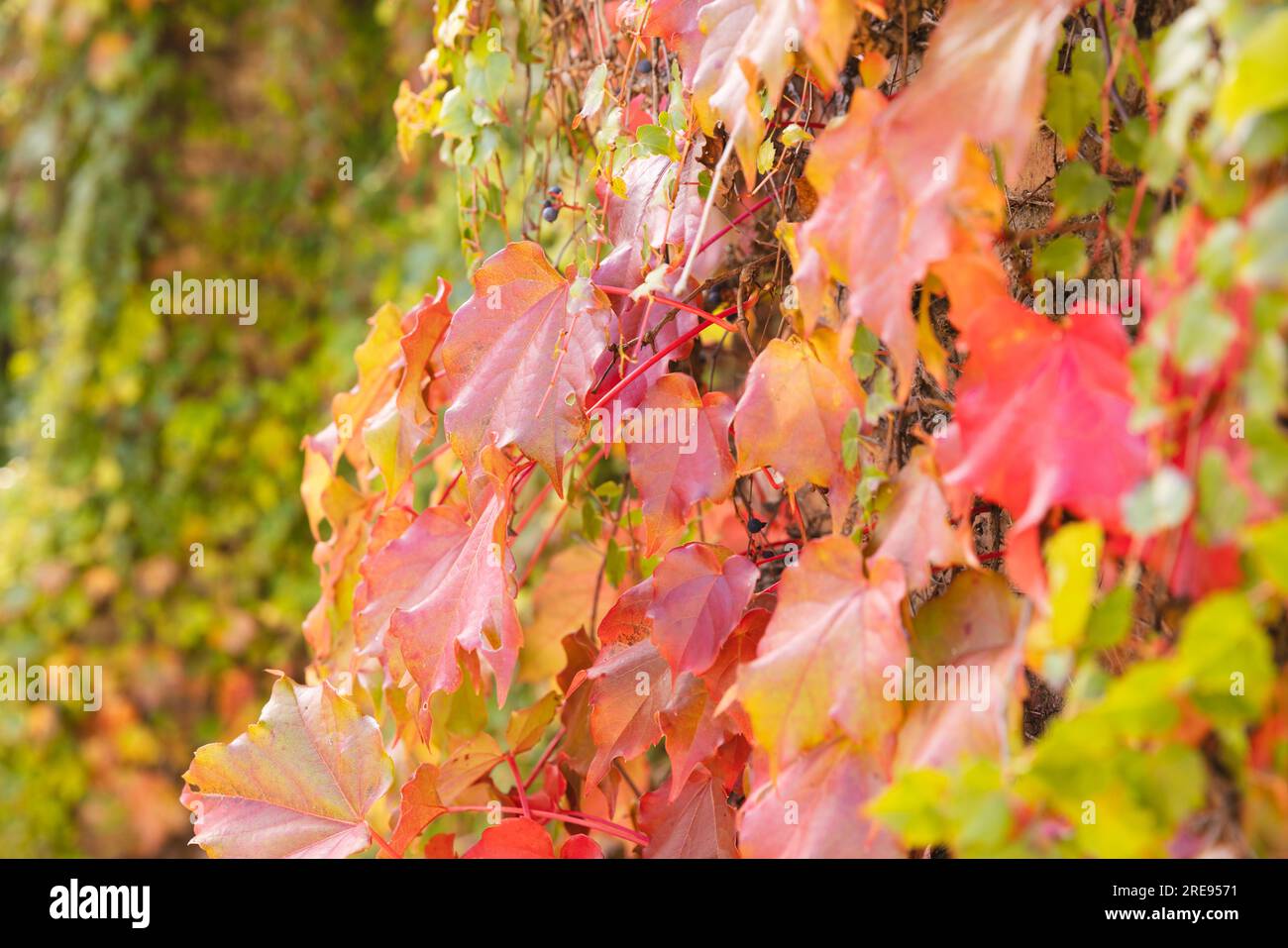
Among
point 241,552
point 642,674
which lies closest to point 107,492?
point 241,552

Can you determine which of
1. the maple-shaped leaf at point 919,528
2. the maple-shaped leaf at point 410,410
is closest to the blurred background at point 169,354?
the maple-shaped leaf at point 410,410

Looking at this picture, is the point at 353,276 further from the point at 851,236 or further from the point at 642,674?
the point at 851,236

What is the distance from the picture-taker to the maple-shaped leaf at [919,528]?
0.72 m

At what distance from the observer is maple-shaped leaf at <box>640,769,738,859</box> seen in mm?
997

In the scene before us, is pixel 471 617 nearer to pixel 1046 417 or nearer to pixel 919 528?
pixel 919 528

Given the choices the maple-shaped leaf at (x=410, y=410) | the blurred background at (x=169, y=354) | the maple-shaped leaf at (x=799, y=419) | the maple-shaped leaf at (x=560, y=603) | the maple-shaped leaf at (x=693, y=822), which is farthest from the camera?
the blurred background at (x=169, y=354)

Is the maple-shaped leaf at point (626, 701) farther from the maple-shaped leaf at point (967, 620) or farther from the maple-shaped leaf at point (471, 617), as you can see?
the maple-shaped leaf at point (967, 620)

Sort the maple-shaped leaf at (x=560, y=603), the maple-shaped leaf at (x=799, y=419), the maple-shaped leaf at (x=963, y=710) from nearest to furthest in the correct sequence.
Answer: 1. the maple-shaped leaf at (x=963, y=710)
2. the maple-shaped leaf at (x=799, y=419)
3. the maple-shaped leaf at (x=560, y=603)

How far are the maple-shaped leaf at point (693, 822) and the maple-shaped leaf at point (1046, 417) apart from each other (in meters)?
0.46

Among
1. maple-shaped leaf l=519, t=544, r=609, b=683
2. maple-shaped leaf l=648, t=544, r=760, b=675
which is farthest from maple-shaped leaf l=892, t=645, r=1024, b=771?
maple-shaped leaf l=519, t=544, r=609, b=683

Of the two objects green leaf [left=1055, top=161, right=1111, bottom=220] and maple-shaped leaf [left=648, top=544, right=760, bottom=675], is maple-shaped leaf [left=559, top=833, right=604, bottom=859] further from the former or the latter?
green leaf [left=1055, top=161, right=1111, bottom=220]

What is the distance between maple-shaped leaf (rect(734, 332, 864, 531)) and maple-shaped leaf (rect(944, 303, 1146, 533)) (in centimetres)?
22

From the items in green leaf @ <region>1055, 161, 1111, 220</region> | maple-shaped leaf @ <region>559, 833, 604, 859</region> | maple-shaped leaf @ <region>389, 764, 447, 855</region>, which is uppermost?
green leaf @ <region>1055, 161, 1111, 220</region>
